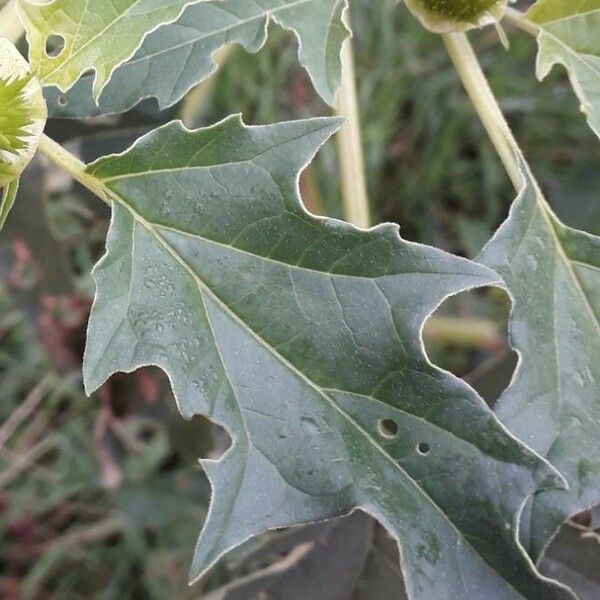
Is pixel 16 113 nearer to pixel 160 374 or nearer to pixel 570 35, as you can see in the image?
pixel 570 35

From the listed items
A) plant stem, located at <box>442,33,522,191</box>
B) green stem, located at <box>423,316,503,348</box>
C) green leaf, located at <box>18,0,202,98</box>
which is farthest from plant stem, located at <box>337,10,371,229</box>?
green stem, located at <box>423,316,503,348</box>

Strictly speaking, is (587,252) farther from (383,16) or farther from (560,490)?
(383,16)

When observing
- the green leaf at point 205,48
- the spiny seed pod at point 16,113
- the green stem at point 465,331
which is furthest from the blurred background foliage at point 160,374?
the spiny seed pod at point 16,113

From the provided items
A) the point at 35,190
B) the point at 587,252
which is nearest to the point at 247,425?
the point at 587,252

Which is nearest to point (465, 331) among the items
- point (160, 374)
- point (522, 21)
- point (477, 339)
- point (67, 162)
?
point (477, 339)

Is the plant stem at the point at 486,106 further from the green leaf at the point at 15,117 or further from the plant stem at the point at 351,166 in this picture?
the green leaf at the point at 15,117

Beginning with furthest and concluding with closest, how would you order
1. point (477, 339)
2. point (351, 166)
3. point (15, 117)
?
point (477, 339), point (351, 166), point (15, 117)
